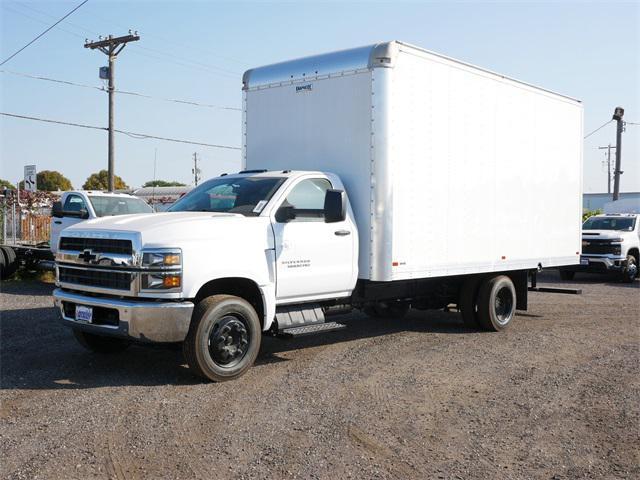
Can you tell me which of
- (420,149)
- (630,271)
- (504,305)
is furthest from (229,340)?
(630,271)

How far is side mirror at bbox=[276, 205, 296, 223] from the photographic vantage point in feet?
24.3

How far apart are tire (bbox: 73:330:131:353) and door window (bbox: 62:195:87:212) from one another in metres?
7.46

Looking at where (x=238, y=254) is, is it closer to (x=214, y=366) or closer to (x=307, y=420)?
(x=214, y=366)

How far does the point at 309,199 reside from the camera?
25.7ft

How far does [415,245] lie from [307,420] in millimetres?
3418

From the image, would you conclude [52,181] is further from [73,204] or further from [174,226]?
[174,226]

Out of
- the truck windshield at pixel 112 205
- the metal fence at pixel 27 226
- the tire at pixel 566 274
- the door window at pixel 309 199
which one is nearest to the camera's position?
the door window at pixel 309 199

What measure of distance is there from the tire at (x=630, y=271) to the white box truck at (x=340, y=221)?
27.5 feet

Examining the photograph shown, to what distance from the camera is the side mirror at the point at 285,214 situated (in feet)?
24.3

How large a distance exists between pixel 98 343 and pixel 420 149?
14.8 ft

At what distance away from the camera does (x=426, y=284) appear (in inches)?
388

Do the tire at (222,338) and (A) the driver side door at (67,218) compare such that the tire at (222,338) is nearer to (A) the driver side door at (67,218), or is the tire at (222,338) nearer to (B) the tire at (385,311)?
(B) the tire at (385,311)

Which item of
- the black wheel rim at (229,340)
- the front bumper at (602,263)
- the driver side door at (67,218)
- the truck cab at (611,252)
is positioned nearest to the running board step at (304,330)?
the black wheel rim at (229,340)

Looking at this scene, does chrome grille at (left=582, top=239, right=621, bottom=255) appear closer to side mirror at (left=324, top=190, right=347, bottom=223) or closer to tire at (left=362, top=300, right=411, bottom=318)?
tire at (left=362, top=300, right=411, bottom=318)
